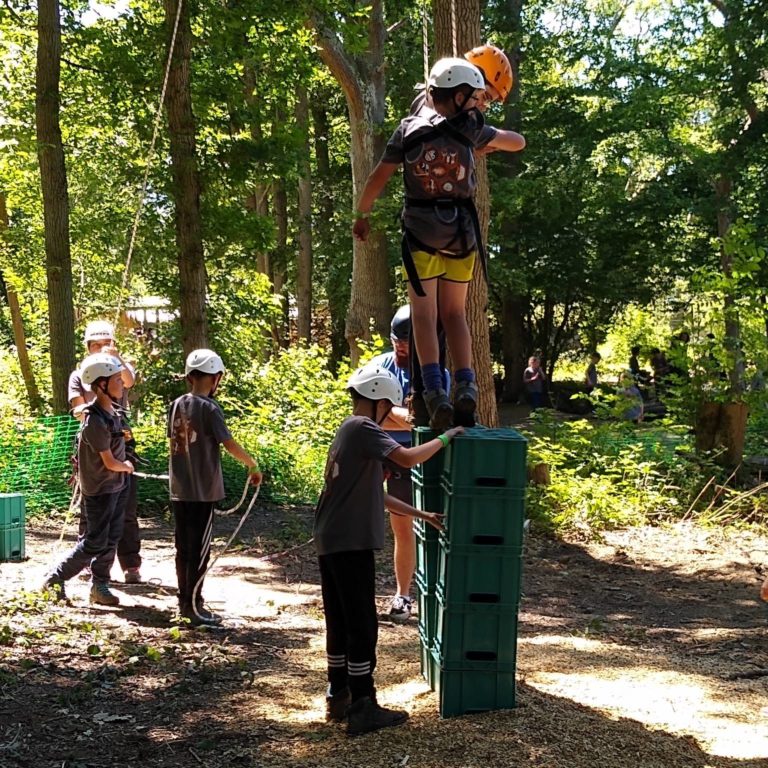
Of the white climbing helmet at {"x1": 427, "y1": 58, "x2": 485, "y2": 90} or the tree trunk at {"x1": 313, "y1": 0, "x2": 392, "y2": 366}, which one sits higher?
the tree trunk at {"x1": 313, "y1": 0, "x2": 392, "y2": 366}

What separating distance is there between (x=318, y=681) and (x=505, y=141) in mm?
3221

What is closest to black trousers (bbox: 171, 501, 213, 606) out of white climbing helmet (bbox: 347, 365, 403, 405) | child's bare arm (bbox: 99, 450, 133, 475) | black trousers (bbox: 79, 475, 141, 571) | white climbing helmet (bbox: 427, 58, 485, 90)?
child's bare arm (bbox: 99, 450, 133, 475)

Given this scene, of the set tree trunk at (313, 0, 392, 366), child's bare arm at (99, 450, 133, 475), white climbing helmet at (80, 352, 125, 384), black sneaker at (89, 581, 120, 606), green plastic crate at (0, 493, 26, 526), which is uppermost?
tree trunk at (313, 0, 392, 366)

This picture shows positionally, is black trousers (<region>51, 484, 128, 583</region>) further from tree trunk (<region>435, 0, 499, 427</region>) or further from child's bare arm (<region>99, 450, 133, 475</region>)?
tree trunk (<region>435, 0, 499, 427</region>)

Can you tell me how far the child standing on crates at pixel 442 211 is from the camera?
4.78m

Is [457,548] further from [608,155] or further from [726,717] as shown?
[608,155]

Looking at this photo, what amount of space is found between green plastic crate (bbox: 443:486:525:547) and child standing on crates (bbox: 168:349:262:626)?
2.51 m

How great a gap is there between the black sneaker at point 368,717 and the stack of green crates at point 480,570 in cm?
23

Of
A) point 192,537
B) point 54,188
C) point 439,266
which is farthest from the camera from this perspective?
point 54,188

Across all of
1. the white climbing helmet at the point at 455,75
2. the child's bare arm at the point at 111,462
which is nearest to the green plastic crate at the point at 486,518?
the white climbing helmet at the point at 455,75

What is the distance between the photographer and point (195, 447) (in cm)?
682

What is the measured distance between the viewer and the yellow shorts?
194 inches

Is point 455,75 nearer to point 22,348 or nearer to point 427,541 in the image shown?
point 427,541

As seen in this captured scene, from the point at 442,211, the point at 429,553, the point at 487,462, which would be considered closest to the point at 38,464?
the point at 429,553
